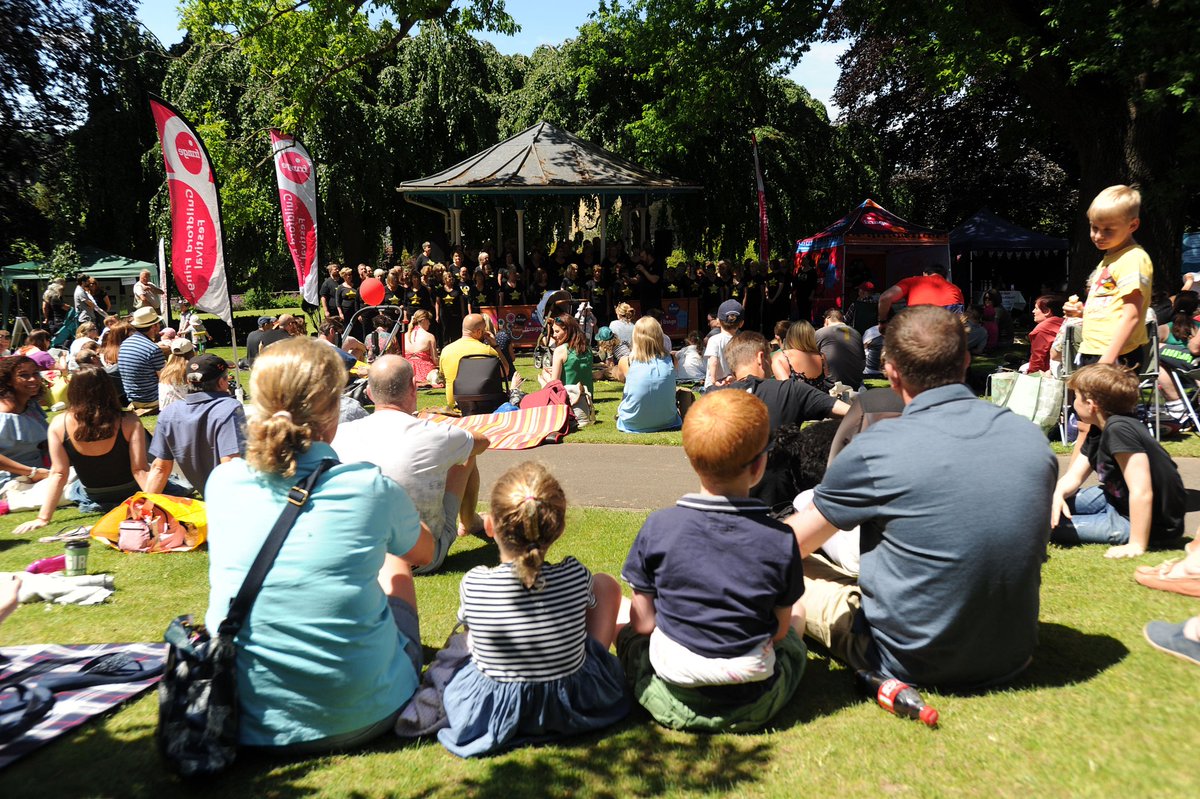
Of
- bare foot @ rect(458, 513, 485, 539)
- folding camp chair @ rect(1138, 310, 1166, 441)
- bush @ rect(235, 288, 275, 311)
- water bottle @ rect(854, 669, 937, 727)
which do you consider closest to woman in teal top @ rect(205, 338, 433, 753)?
water bottle @ rect(854, 669, 937, 727)

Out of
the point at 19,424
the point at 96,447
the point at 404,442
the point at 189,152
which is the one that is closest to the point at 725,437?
the point at 404,442

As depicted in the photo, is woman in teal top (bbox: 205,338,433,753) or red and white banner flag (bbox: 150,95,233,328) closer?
woman in teal top (bbox: 205,338,433,753)

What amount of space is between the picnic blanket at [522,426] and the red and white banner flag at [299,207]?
483 centimetres

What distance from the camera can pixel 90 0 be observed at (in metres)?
28.2

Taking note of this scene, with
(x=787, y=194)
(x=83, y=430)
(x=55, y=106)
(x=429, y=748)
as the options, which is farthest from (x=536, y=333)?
(x=55, y=106)

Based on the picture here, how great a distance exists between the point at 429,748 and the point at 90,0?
32.4 m

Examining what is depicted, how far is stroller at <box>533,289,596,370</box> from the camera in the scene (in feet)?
41.0

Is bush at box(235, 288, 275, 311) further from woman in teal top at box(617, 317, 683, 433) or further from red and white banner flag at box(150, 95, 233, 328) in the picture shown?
woman in teal top at box(617, 317, 683, 433)

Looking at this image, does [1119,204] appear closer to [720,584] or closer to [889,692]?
[889,692]

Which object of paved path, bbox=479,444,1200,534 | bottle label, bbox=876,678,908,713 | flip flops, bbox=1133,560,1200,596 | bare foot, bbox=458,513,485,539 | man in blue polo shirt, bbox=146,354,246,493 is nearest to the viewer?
bottle label, bbox=876,678,908,713

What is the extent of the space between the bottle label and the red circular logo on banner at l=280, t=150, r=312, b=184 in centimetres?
1169

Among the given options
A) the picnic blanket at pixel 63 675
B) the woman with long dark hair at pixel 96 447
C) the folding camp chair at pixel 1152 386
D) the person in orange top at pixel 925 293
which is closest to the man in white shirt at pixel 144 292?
the woman with long dark hair at pixel 96 447

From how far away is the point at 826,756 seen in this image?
2988 millimetres

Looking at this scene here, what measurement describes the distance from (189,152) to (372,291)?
6379mm
